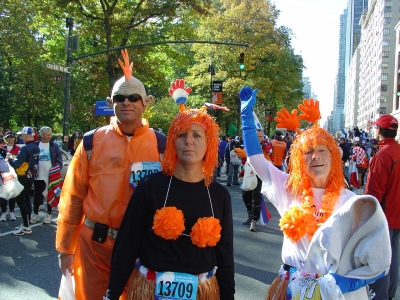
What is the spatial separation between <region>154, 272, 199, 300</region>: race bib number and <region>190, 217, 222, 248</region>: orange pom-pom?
0.64ft

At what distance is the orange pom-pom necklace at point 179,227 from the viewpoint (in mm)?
2207

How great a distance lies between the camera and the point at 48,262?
5520 mm

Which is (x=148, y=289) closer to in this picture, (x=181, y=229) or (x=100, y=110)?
(x=181, y=229)

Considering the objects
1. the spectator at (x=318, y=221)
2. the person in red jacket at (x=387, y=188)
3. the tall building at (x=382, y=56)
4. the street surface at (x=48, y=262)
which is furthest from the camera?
the tall building at (x=382, y=56)

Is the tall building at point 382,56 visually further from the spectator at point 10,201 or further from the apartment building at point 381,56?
the spectator at point 10,201

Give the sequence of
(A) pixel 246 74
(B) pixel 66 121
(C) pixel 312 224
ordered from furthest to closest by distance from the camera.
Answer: (A) pixel 246 74, (B) pixel 66 121, (C) pixel 312 224

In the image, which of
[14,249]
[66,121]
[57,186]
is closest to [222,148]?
[66,121]

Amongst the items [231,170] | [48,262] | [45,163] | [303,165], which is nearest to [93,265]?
[303,165]

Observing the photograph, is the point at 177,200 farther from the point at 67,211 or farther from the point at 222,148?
the point at 222,148

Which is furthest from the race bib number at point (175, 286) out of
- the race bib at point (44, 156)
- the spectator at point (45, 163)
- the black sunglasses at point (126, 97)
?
the race bib at point (44, 156)

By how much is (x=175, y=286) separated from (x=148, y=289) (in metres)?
0.16

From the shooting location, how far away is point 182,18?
2133 centimetres

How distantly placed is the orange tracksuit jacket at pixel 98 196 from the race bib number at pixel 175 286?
1.99 feet

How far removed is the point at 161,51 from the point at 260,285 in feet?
63.9
